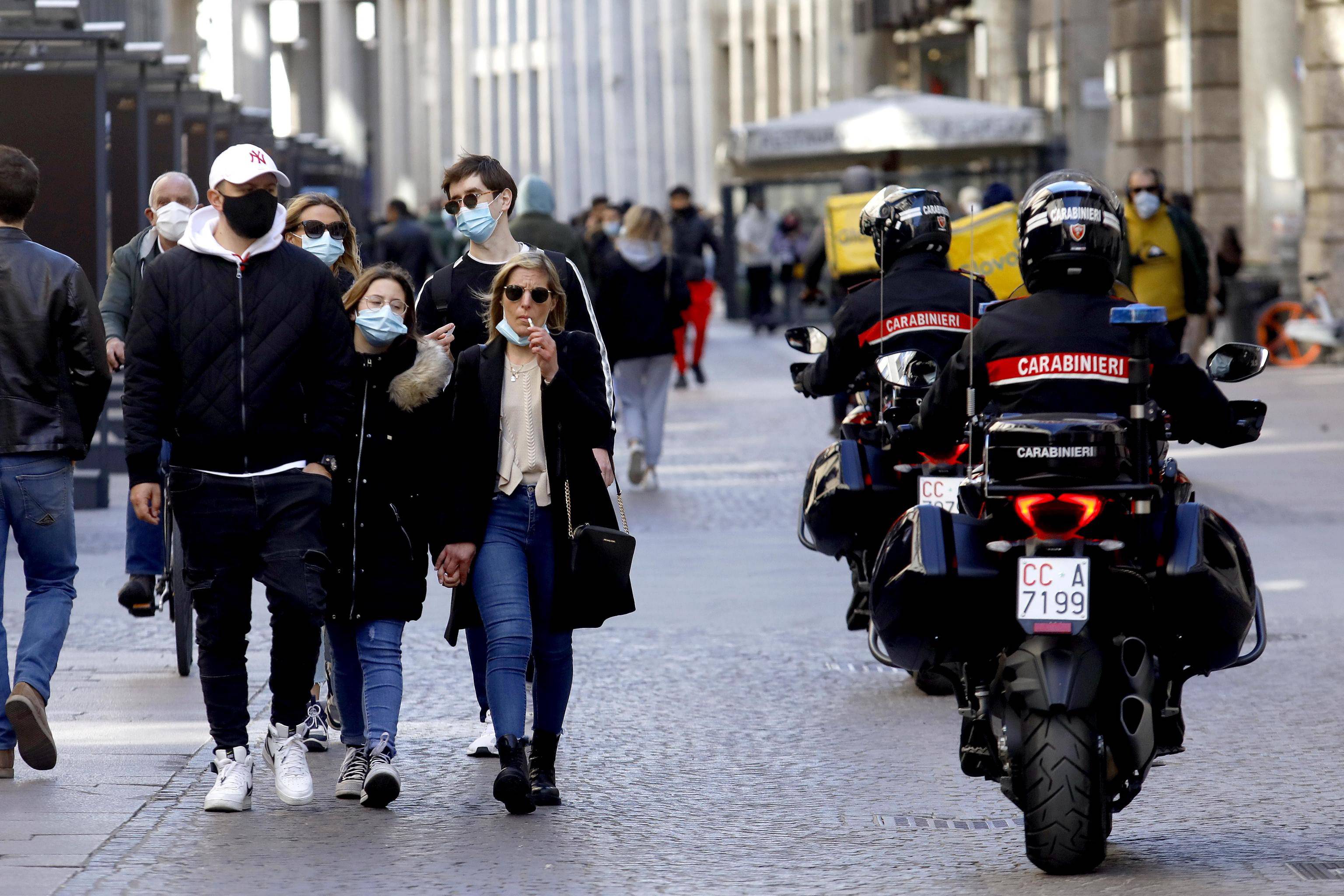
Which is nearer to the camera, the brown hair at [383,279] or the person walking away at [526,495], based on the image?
the person walking away at [526,495]

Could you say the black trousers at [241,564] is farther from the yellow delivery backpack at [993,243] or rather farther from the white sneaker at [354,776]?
the yellow delivery backpack at [993,243]

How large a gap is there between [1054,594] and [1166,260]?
9118 millimetres

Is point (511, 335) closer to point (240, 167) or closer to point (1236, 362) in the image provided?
point (240, 167)

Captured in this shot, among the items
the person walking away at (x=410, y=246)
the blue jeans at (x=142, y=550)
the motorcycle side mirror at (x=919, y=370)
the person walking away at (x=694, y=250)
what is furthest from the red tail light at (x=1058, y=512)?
the person walking away at (x=410, y=246)

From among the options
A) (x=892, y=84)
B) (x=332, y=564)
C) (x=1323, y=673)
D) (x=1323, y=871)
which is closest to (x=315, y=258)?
(x=332, y=564)

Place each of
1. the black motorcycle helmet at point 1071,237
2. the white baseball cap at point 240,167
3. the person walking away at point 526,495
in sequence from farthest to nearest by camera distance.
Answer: the person walking away at point 526,495 < the white baseball cap at point 240,167 < the black motorcycle helmet at point 1071,237

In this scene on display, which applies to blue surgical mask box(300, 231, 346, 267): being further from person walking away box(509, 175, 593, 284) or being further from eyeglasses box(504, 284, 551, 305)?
person walking away box(509, 175, 593, 284)

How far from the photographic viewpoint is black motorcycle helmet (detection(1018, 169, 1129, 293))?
5.80 m

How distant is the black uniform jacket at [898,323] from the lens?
26.7 ft

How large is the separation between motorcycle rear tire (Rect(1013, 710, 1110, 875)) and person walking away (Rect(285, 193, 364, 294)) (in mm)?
2999

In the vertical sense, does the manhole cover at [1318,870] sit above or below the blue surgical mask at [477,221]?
below

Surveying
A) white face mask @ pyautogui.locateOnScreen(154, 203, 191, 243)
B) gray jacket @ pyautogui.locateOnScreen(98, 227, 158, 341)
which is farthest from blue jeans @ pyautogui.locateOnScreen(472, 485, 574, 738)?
gray jacket @ pyautogui.locateOnScreen(98, 227, 158, 341)

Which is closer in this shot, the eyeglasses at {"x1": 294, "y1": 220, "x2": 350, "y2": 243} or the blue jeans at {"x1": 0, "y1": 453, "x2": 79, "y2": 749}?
the blue jeans at {"x1": 0, "y1": 453, "x2": 79, "y2": 749}

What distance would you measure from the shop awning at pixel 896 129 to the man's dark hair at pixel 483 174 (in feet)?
77.4
